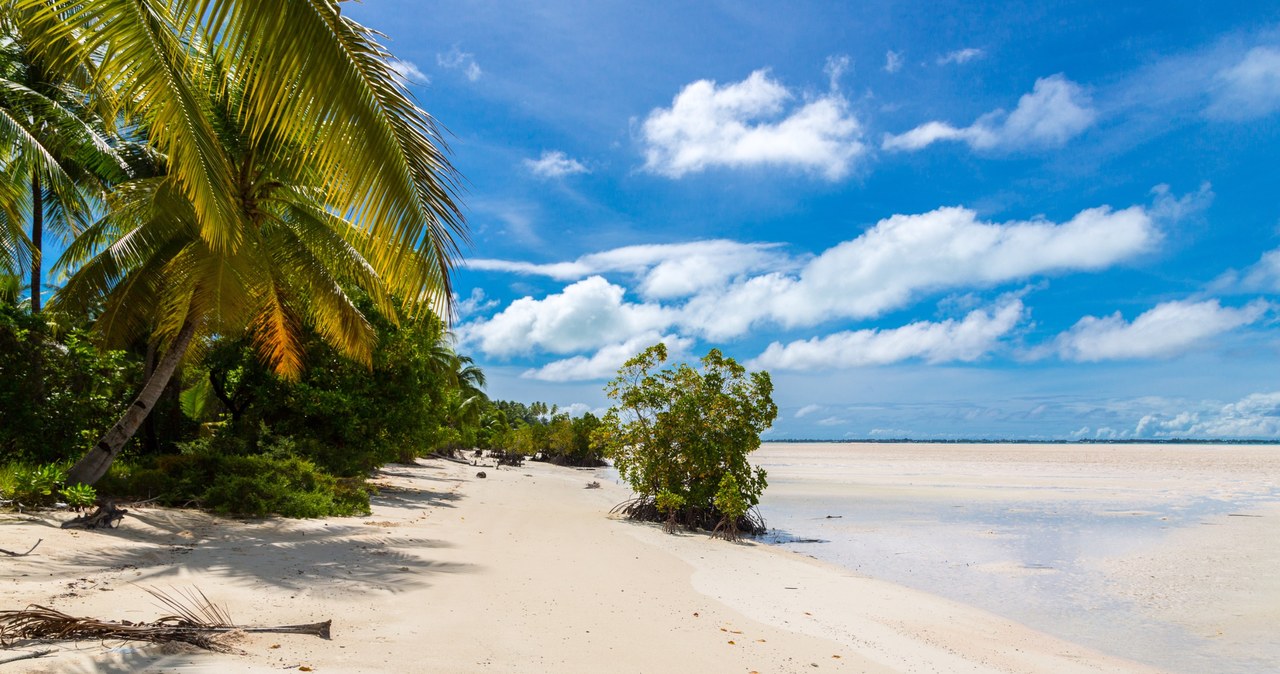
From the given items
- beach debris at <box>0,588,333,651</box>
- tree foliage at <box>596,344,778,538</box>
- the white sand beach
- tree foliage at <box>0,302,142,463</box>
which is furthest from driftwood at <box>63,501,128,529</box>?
tree foliage at <box>596,344,778,538</box>

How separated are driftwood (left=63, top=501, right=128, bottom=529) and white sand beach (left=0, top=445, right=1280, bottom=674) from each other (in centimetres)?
22

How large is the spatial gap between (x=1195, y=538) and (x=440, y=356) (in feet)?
108

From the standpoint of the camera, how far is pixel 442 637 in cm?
540

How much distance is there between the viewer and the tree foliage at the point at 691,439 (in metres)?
16.4

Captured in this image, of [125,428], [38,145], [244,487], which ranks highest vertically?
[38,145]

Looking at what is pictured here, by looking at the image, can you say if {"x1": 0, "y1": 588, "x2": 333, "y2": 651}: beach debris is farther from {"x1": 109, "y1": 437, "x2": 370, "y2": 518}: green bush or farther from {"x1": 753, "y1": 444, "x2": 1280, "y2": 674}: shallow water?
{"x1": 753, "y1": 444, "x2": 1280, "y2": 674}: shallow water

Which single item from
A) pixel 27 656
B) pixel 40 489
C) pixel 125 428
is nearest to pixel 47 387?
pixel 125 428

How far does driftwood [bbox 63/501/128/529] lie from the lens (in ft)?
26.7

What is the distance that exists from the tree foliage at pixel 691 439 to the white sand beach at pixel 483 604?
15.5ft

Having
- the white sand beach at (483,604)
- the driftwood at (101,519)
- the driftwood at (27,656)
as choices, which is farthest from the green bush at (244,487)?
the driftwood at (27,656)

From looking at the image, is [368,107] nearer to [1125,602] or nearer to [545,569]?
[545,569]

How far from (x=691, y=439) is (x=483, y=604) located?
1046 cm

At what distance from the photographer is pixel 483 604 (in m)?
6.72

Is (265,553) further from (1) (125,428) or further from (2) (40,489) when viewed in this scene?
(1) (125,428)
